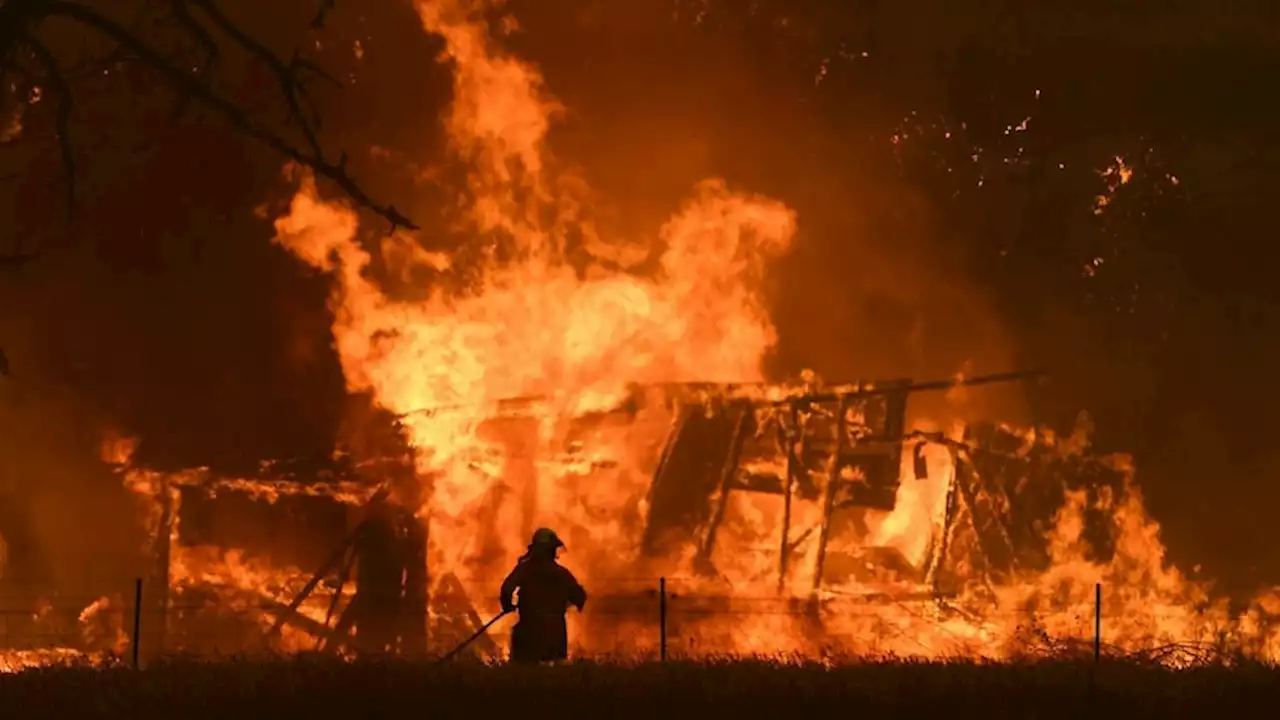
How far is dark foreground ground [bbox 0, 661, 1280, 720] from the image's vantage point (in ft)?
23.5

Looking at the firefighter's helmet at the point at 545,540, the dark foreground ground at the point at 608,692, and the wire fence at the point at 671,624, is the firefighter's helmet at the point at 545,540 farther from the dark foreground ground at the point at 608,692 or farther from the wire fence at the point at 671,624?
the wire fence at the point at 671,624

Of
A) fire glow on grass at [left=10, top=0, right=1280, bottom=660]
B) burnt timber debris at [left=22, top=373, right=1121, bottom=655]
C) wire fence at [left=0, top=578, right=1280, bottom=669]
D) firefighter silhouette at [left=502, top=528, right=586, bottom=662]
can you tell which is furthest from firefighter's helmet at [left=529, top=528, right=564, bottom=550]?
fire glow on grass at [left=10, top=0, right=1280, bottom=660]

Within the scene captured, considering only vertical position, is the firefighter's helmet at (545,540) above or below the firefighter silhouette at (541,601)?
above

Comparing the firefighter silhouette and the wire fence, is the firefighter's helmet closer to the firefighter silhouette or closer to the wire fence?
the firefighter silhouette

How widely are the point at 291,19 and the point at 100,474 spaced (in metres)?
5.25

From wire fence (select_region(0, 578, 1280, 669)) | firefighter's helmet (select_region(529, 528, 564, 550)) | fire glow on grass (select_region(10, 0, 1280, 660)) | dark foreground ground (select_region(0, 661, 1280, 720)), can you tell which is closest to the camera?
dark foreground ground (select_region(0, 661, 1280, 720))

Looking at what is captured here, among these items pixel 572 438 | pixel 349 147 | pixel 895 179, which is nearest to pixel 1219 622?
pixel 895 179

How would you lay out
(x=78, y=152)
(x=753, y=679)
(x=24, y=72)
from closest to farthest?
(x=753, y=679) → (x=24, y=72) → (x=78, y=152)

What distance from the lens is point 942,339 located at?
15914mm

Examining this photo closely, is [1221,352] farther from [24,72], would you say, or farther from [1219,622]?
[24,72]

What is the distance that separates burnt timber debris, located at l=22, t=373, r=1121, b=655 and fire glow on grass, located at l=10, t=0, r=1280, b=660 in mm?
127

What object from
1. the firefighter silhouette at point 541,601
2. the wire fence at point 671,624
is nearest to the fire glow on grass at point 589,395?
the wire fence at point 671,624

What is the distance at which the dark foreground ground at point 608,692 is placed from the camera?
7156 millimetres

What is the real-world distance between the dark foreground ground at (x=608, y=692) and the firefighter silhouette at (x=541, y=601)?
4.82 feet
